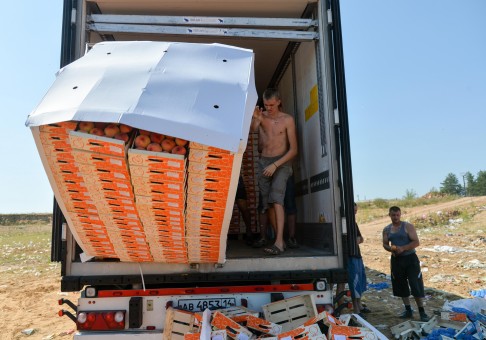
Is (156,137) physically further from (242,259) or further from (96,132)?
(242,259)

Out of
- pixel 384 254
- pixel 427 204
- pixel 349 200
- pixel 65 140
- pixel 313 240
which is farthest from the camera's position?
pixel 427 204

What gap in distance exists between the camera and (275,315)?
318cm

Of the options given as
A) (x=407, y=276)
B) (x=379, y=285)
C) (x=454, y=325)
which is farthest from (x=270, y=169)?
(x=379, y=285)

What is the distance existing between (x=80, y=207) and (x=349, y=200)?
82.1 inches

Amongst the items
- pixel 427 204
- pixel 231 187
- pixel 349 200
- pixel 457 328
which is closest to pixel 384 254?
pixel 457 328

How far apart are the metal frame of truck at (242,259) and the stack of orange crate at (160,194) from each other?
514 millimetres

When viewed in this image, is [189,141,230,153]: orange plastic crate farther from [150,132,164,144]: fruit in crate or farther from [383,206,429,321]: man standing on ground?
[383,206,429,321]: man standing on ground

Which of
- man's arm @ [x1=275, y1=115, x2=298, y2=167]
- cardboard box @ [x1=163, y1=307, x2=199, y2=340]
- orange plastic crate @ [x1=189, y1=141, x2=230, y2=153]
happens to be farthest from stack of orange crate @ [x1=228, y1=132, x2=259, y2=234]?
orange plastic crate @ [x1=189, y1=141, x2=230, y2=153]

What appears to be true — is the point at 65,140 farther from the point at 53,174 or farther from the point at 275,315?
the point at 275,315

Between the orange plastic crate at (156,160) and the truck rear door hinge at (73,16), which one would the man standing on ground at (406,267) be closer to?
the orange plastic crate at (156,160)

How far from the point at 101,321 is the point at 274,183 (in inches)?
80.9

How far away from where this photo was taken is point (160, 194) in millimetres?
2484

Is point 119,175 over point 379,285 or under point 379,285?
over

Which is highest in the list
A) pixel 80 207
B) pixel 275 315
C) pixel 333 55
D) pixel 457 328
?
pixel 333 55
